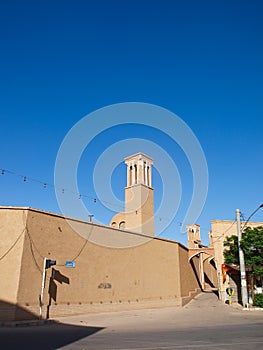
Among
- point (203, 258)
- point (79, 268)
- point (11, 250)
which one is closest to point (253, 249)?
point (79, 268)

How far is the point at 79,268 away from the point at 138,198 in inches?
889

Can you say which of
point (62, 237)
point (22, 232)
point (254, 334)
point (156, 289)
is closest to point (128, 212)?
point (156, 289)

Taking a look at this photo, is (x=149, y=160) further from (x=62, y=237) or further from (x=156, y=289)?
(x=62, y=237)

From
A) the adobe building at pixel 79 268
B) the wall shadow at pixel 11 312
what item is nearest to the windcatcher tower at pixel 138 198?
the adobe building at pixel 79 268

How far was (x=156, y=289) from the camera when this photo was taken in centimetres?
2536

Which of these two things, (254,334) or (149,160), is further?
(149,160)

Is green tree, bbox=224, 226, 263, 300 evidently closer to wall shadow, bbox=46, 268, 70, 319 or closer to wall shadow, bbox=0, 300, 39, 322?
wall shadow, bbox=46, 268, 70, 319

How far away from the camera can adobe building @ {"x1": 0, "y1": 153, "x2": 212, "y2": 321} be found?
51.0 feet

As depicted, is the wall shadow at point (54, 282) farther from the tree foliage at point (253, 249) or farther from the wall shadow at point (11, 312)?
the tree foliage at point (253, 249)

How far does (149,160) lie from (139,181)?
4.69 metres

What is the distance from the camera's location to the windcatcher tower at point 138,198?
129 feet

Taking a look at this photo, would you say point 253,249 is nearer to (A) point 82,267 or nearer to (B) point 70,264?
(A) point 82,267

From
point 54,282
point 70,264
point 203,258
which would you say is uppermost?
point 203,258

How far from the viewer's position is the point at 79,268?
62.0ft
